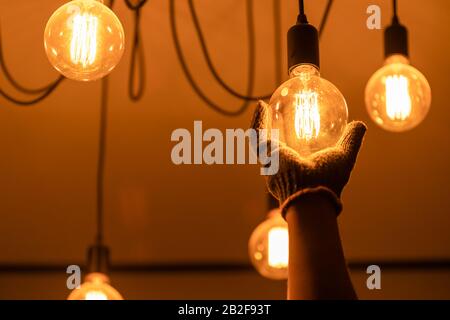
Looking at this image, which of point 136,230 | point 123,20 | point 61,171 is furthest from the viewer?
point 136,230

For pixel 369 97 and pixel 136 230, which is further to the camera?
pixel 136 230

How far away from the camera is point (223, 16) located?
7.21 feet

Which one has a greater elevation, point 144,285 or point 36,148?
point 36,148

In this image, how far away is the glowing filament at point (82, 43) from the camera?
1.23 m

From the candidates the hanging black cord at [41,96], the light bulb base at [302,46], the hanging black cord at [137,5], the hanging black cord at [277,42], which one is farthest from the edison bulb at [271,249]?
the light bulb base at [302,46]

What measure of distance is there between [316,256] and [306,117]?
0.24m

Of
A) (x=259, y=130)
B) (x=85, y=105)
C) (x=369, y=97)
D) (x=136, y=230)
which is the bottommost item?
(x=259, y=130)

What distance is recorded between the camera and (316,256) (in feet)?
2.49

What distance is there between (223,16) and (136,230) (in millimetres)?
1018

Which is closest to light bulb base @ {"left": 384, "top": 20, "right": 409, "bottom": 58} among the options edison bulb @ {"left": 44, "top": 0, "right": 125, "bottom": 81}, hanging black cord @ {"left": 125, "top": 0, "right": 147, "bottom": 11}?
hanging black cord @ {"left": 125, "top": 0, "right": 147, "bottom": 11}

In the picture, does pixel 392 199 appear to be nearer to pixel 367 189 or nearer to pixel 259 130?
pixel 367 189

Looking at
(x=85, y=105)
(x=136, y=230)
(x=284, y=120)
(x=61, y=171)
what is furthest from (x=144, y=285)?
(x=284, y=120)

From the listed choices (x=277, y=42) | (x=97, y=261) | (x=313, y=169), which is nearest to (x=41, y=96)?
(x=97, y=261)

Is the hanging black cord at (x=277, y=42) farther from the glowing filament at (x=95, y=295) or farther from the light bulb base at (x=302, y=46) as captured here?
the light bulb base at (x=302, y=46)
